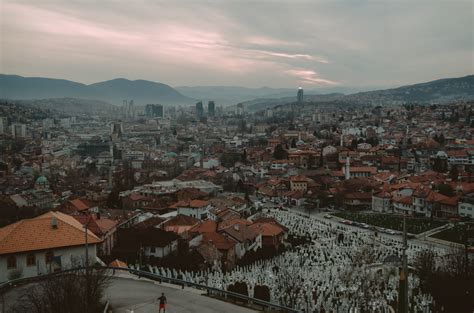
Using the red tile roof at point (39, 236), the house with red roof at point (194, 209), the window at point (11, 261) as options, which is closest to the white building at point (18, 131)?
the house with red roof at point (194, 209)

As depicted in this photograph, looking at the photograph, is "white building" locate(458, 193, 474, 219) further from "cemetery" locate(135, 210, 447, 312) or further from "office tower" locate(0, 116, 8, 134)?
"office tower" locate(0, 116, 8, 134)

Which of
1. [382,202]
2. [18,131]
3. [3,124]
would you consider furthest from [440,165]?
[3,124]

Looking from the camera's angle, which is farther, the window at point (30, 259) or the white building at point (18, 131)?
the white building at point (18, 131)

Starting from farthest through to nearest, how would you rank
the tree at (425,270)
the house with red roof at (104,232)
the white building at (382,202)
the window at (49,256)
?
the white building at (382,202) < the house with red roof at (104,232) < the tree at (425,270) < the window at (49,256)

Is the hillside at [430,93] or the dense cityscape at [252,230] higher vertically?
the hillside at [430,93]

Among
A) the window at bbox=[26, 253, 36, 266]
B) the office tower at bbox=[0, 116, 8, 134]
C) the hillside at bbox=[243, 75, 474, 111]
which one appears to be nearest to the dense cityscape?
the window at bbox=[26, 253, 36, 266]

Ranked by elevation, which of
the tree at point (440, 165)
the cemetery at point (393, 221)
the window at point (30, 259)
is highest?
the window at point (30, 259)

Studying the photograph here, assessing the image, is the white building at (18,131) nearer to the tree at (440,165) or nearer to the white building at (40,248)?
the tree at (440,165)
